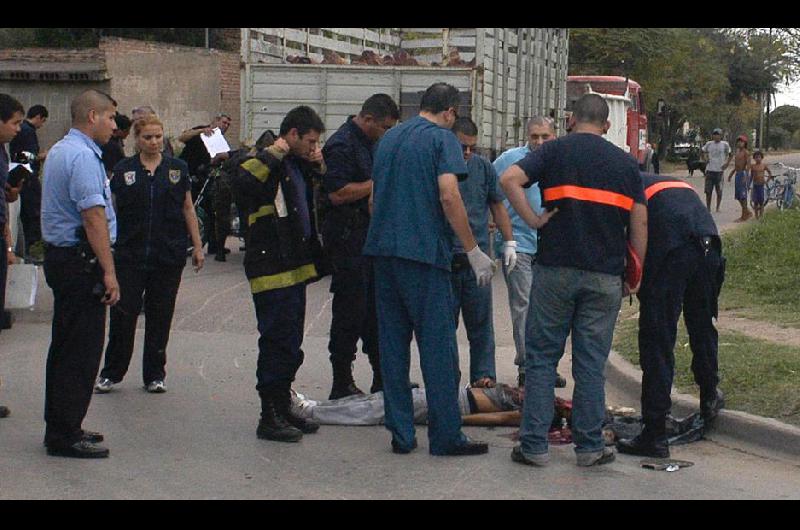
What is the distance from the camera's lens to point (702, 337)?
7504 mm

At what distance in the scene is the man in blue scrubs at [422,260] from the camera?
6.84m

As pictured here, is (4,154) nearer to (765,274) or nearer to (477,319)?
(477,319)

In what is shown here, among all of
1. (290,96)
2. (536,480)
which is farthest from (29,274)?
(290,96)

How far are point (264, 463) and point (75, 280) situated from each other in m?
1.44

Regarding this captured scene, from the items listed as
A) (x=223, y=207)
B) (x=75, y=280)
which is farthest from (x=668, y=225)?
(x=223, y=207)

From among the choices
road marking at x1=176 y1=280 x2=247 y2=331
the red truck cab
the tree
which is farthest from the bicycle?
the tree

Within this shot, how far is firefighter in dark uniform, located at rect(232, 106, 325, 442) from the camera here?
7.36 metres

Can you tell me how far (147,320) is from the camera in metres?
8.79

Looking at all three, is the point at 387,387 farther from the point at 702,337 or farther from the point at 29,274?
the point at 29,274

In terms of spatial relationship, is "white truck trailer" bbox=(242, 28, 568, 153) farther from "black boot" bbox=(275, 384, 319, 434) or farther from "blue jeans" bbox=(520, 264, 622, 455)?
"blue jeans" bbox=(520, 264, 622, 455)

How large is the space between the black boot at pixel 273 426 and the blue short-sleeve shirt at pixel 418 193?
1173 mm

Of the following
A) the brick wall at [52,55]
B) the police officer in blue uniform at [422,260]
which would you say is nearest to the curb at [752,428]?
the police officer in blue uniform at [422,260]

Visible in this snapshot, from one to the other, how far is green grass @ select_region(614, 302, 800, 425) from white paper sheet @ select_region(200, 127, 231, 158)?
23.4 feet
